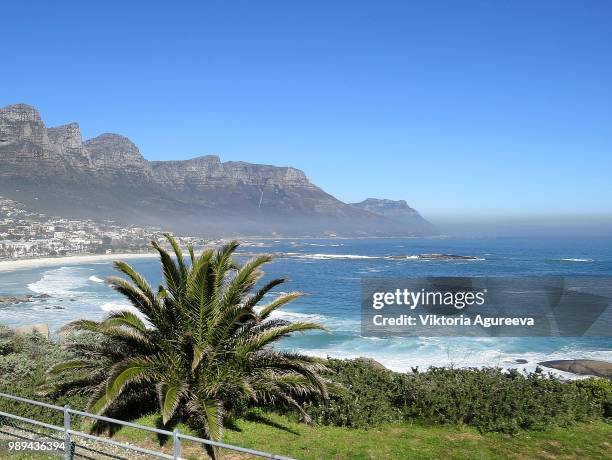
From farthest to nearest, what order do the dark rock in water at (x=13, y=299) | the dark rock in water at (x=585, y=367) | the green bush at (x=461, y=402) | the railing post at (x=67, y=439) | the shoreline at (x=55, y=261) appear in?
the shoreline at (x=55, y=261)
the dark rock in water at (x=13, y=299)
the dark rock in water at (x=585, y=367)
the green bush at (x=461, y=402)
the railing post at (x=67, y=439)

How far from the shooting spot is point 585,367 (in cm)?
2423

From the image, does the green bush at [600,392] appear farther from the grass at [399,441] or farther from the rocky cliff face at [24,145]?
the rocky cliff face at [24,145]

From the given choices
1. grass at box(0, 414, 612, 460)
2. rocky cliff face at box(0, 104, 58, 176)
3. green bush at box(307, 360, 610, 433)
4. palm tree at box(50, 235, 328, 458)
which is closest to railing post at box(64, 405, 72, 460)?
grass at box(0, 414, 612, 460)

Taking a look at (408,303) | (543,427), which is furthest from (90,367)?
(408,303)

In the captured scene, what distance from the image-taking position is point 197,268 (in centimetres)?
995

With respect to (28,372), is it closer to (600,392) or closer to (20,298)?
(600,392)

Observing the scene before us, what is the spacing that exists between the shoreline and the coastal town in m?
3.07

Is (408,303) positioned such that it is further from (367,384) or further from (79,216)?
(79,216)

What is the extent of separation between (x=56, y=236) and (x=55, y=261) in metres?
37.0

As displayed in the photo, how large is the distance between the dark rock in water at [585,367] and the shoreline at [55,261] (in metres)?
69.2

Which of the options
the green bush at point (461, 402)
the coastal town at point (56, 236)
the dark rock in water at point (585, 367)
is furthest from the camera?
the coastal town at point (56, 236)

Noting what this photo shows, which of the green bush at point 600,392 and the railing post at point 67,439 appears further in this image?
the green bush at point 600,392

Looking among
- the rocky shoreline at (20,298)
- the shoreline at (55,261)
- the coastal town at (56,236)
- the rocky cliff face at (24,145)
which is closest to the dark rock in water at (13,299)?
the rocky shoreline at (20,298)

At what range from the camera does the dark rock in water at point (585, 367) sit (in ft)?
77.9
